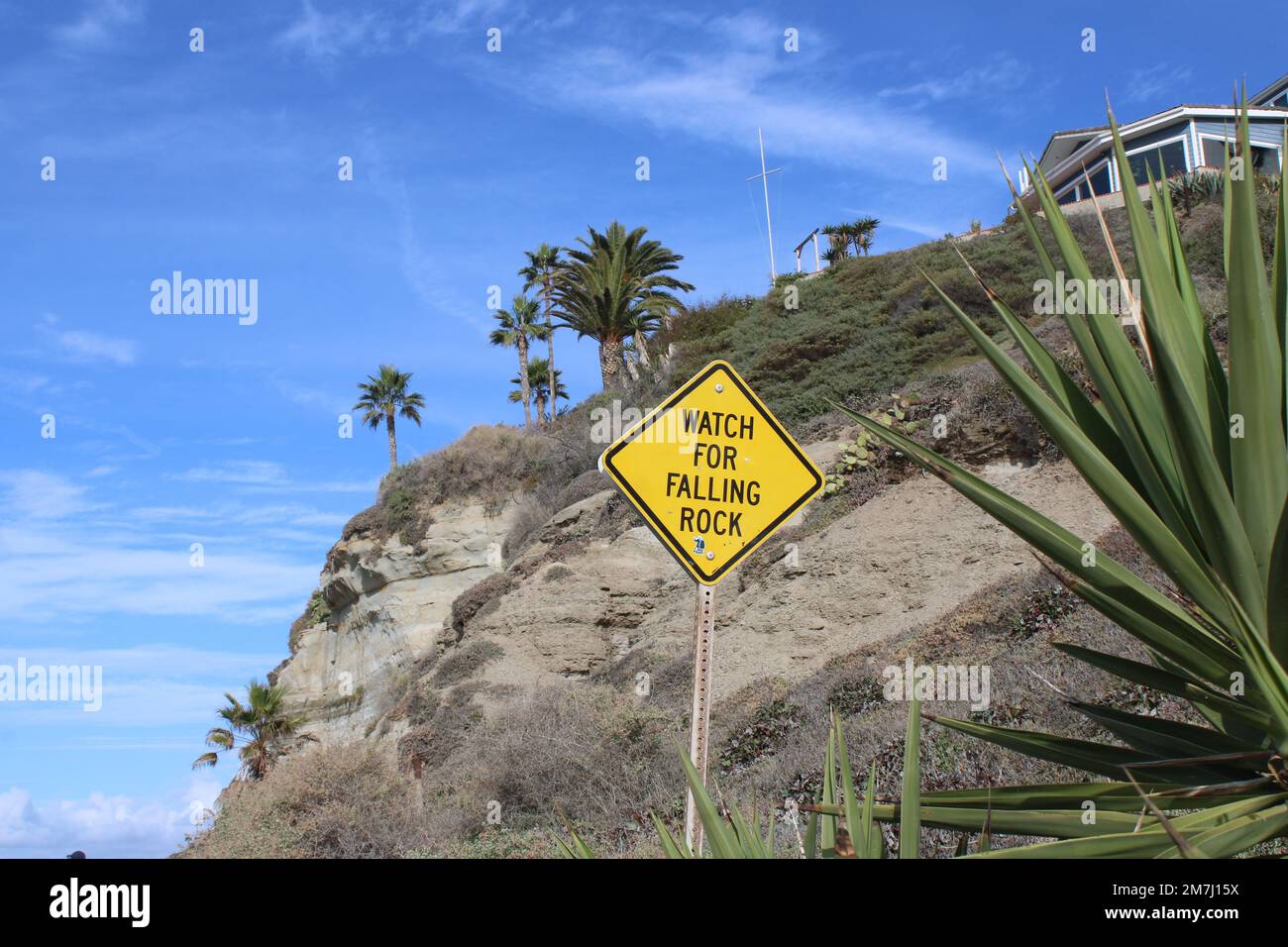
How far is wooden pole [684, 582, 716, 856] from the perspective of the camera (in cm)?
458

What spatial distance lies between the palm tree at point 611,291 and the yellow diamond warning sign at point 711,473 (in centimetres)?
2918

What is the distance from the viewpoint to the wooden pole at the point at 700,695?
180 inches

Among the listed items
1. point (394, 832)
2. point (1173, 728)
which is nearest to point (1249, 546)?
point (1173, 728)

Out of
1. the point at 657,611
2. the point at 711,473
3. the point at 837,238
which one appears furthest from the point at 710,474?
the point at 837,238

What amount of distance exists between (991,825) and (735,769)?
8.52m

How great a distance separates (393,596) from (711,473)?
1069 inches

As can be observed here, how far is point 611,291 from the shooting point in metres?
34.9
